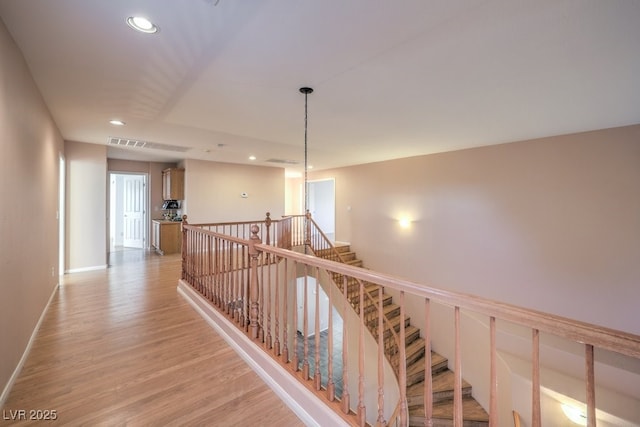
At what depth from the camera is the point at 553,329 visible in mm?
861

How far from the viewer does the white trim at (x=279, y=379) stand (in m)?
1.66

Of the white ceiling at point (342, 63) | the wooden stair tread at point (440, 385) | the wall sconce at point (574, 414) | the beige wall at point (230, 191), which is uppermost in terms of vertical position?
the white ceiling at point (342, 63)

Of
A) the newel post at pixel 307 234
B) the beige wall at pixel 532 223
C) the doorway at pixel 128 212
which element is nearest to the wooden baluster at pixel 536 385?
the beige wall at pixel 532 223

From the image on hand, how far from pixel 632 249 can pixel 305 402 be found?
4302mm

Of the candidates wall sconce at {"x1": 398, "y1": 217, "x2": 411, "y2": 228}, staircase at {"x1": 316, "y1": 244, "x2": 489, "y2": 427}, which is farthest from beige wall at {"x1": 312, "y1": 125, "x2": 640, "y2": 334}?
staircase at {"x1": 316, "y1": 244, "x2": 489, "y2": 427}

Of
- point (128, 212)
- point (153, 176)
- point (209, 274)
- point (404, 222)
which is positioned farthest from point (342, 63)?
point (128, 212)

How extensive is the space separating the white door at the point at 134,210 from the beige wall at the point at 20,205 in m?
4.48

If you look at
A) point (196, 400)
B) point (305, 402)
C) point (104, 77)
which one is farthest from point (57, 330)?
point (305, 402)

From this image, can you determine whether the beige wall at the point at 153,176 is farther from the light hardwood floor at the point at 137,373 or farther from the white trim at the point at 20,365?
the white trim at the point at 20,365

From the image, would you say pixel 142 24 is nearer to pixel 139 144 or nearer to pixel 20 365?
pixel 20 365

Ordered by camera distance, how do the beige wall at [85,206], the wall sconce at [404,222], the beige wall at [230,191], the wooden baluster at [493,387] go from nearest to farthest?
1. the wooden baluster at [493,387]
2. the beige wall at [85,206]
3. the wall sconce at [404,222]
4. the beige wall at [230,191]

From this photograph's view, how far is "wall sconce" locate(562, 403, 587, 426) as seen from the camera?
2990mm

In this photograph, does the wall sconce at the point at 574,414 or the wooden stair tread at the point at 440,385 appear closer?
the wall sconce at the point at 574,414

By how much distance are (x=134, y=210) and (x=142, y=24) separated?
7262 millimetres
